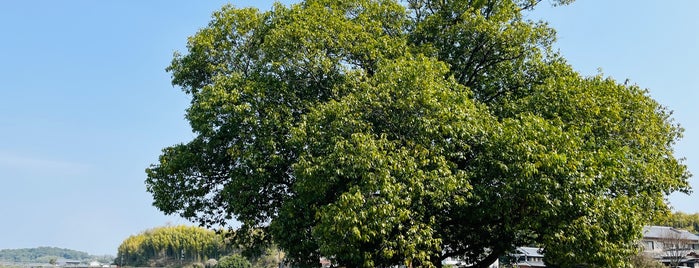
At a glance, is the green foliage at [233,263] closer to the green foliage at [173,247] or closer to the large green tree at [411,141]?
the green foliage at [173,247]

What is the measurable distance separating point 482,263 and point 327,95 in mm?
7816

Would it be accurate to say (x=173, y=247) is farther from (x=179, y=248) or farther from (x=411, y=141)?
(x=411, y=141)

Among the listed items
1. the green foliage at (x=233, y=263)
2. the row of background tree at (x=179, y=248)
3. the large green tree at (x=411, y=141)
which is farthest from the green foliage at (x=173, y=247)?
the large green tree at (x=411, y=141)

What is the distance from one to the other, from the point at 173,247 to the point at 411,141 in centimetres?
8636

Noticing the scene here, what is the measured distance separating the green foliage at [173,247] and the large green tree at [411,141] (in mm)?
70040

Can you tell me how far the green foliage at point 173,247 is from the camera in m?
90.7

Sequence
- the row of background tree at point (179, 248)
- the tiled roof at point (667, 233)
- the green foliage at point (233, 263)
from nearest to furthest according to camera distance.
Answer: the tiled roof at point (667, 233), the green foliage at point (233, 263), the row of background tree at point (179, 248)

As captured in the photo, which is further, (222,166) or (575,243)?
(222,166)

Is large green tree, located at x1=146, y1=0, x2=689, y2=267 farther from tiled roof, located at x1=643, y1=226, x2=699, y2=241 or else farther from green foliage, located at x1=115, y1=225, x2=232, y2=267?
green foliage, located at x1=115, y1=225, x2=232, y2=267

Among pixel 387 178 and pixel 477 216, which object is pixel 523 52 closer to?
pixel 477 216

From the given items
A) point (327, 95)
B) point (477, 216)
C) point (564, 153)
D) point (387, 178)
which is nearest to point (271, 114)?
point (327, 95)

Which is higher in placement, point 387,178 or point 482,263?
point 387,178

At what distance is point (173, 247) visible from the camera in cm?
9338

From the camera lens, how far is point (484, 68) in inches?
773
